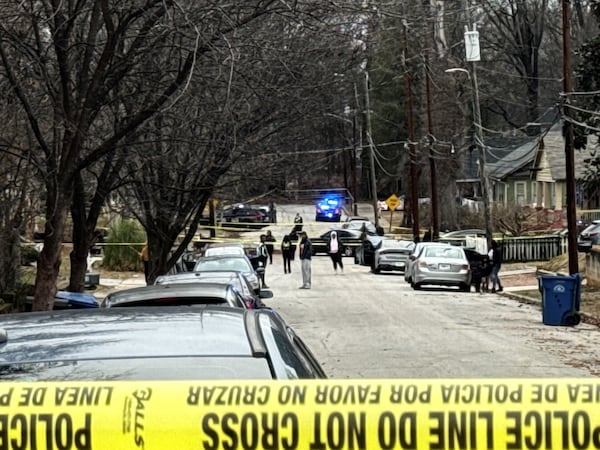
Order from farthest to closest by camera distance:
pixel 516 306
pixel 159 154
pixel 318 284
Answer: pixel 318 284, pixel 516 306, pixel 159 154

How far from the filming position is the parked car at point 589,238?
142 feet

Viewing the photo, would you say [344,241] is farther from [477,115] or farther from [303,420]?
[303,420]

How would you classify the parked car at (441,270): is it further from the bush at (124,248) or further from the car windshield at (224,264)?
the bush at (124,248)

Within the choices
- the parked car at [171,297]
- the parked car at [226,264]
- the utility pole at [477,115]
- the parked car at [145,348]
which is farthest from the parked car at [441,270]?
the parked car at [145,348]

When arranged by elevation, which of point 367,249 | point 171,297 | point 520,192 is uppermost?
point 520,192

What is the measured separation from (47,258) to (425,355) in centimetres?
561

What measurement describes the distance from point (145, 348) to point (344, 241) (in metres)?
50.9

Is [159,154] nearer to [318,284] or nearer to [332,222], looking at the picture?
[318,284]

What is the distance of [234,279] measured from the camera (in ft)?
48.6

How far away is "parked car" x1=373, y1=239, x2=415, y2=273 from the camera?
41.7 m

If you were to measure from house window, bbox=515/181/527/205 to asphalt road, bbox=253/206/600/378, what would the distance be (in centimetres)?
3652

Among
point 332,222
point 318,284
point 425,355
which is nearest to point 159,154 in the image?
point 425,355

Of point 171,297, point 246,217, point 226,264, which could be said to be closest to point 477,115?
point 226,264

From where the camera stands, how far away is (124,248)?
40812 mm
